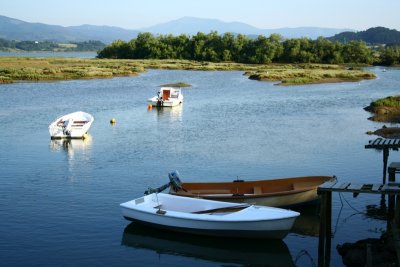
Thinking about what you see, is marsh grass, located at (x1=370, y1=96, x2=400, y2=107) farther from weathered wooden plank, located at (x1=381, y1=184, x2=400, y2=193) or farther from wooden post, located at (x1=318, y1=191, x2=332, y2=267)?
wooden post, located at (x1=318, y1=191, x2=332, y2=267)

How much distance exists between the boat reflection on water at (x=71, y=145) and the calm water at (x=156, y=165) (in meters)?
0.08

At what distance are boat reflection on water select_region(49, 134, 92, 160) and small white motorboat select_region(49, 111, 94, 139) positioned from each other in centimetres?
43

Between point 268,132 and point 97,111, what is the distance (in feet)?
65.2

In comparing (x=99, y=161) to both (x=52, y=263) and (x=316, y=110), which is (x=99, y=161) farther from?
(x=316, y=110)

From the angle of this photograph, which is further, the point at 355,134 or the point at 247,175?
the point at 355,134

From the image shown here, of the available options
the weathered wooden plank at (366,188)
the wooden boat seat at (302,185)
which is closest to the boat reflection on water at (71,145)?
the wooden boat seat at (302,185)

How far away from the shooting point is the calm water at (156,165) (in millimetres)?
19047

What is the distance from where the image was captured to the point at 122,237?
20.2m

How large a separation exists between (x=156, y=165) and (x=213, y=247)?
39.4 feet

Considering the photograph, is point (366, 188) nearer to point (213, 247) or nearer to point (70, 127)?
point (213, 247)

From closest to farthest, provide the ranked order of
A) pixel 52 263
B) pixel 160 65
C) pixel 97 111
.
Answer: pixel 52 263
pixel 97 111
pixel 160 65

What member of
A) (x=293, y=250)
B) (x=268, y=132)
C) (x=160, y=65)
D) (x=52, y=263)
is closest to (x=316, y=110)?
(x=268, y=132)

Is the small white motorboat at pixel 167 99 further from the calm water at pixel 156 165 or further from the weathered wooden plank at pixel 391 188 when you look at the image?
the weathered wooden plank at pixel 391 188

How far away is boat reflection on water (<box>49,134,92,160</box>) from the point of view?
35.6m
